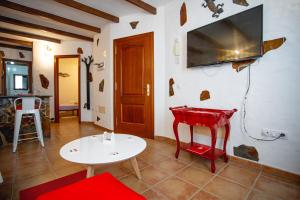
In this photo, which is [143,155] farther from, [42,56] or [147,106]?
[42,56]

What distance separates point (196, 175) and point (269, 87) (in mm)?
1320

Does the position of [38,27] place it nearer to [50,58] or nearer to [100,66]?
[50,58]

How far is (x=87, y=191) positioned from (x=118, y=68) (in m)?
3.16

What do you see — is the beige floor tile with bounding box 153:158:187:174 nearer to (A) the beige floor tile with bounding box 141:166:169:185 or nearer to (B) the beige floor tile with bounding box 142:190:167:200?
(A) the beige floor tile with bounding box 141:166:169:185

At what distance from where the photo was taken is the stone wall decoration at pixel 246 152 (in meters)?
2.00

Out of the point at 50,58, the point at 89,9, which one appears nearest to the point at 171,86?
the point at 89,9

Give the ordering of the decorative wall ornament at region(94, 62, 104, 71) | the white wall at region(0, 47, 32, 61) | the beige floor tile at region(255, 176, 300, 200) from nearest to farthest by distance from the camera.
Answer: the beige floor tile at region(255, 176, 300, 200)
the decorative wall ornament at region(94, 62, 104, 71)
the white wall at region(0, 47, 32, 61)

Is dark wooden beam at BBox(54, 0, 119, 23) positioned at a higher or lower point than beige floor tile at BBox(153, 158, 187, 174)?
higher

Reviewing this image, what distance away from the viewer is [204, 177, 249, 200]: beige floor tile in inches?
59.4

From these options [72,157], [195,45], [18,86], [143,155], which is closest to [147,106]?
[143,155]

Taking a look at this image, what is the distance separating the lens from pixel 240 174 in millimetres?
1884

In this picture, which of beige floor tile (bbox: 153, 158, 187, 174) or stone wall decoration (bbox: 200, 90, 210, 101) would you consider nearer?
beige floor tile (bbox: 153, 158, 187, 174)

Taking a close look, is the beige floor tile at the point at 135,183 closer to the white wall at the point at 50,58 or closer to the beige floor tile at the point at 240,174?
the beige floor tile at the point at 240,174

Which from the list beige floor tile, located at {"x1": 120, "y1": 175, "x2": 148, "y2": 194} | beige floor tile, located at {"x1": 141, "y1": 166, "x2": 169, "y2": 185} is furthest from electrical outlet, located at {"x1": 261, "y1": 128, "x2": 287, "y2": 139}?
beige floor tile, located at {"x1": 120, "y1": 175, "x2": 148, "y2": 194}
